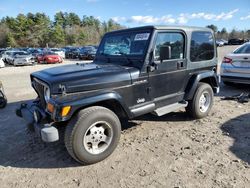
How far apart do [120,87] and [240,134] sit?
2500 mm

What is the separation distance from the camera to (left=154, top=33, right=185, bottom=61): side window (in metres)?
4.31

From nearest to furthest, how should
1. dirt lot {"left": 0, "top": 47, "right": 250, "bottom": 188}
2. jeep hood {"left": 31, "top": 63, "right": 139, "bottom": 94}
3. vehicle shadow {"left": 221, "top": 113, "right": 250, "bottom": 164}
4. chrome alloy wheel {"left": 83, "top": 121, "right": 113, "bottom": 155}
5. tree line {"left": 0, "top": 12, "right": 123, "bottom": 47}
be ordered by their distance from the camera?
dirt lot {"left": 0, "top": 47, "right": 250, "bottom": 188}
jeep hood {"left": 31, "top": 63, "right": 139, "bottom": 94}
chrome alloy wheel {"left": 83, "top": 121, "right": 113, "bottom": 155}
vehicle shadow {"left": 221, "top": 113, "right": 250, "bottom": 164}
tree line {"left": 0, "top": 12, "right": 123, "bottom": 47}

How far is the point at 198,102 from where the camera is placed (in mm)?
5258

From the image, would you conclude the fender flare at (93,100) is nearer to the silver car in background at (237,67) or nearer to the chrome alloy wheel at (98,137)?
the chrome alloy wheel at (98,137)

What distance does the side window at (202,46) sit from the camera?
5098mm

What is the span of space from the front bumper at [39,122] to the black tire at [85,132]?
0.71 ft

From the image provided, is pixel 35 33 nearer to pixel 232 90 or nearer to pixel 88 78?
pixel 232 90

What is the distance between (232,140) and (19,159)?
3.66 meters

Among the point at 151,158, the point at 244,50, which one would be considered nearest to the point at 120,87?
the point at 151,158

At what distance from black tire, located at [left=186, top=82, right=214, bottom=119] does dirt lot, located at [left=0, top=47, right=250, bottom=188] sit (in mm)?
172

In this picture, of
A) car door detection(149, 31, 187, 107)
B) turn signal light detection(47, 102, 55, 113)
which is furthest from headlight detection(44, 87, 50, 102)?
car door detection(149, 31, 187, 107)

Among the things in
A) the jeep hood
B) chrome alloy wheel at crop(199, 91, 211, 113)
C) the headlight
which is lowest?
chrome alloy wheel at crop(199, 91, 211, 113)

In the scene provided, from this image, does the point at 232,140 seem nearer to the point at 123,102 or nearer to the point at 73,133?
the point at 123,102

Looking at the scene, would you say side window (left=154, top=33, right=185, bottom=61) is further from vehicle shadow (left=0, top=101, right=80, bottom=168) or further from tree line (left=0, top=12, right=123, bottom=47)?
tree line (left=0, top=12, right=123, bottom=47)
